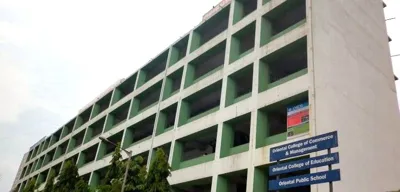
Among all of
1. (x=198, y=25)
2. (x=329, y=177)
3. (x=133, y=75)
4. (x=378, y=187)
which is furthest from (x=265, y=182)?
(x=133, y=75)

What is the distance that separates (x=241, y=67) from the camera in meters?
25.0

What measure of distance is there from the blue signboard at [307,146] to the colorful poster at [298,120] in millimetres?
4510

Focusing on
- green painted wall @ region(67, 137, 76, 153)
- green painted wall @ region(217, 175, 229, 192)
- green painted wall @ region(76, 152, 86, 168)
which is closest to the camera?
green painted wall @ region(217, 175, 229, 192)

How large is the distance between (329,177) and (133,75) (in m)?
31.7

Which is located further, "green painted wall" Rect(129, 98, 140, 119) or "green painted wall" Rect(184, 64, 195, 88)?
"green painted wall" Rect(129, 98, 140, 119)

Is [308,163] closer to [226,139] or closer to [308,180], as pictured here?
[308,180]

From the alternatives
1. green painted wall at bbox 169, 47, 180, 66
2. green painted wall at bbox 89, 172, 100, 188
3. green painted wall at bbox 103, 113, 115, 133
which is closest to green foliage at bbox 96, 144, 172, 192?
green painted wall at bbox 169, 47, 180, 66

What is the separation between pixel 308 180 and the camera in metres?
13.4

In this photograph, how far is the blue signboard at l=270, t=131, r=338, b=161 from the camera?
518 inches

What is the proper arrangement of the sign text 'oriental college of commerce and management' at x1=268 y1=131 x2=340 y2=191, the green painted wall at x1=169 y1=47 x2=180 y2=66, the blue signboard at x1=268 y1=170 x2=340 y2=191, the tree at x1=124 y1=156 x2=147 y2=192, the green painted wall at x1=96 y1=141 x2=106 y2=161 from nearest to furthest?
the blue signboard at x1=268 y1=170 x2=340 y2=191 → the sign text 'oriental college of commerce and management' at x1=268 y1=131 x2=340 y2=191 → the tree at x1=124 y1=156 x2=147 y2=192 → the green painted wall at x1=169 y1=47 x2=180 y2=66 → the green painted wall at x1=96 y1=141 x2=106 y2=161

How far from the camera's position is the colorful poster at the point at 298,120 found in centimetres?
1905

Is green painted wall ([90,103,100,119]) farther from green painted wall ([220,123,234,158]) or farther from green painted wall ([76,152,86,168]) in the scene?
green painted wall ([220,123,234,158])

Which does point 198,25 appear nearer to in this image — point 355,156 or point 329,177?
point 355,156

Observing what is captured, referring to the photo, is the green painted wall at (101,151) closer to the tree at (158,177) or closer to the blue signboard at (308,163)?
the tree at (158,177)
